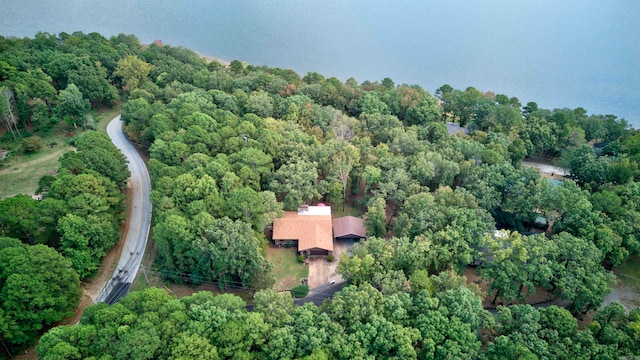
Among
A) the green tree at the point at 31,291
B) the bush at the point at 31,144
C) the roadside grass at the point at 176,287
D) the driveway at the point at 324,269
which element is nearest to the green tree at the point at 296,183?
the driveway at the point at 324,269

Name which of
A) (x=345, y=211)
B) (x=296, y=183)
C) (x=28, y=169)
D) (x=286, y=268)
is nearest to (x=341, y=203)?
(x=345, y=211)

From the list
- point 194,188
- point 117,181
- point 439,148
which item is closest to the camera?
point 194,188

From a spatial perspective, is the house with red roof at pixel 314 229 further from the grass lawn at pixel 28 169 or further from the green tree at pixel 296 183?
the grass lawn at pixel 28 169

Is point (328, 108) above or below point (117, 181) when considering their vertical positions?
above

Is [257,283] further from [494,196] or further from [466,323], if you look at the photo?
[494,196]

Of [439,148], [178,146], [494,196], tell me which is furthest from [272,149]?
[494,196]
